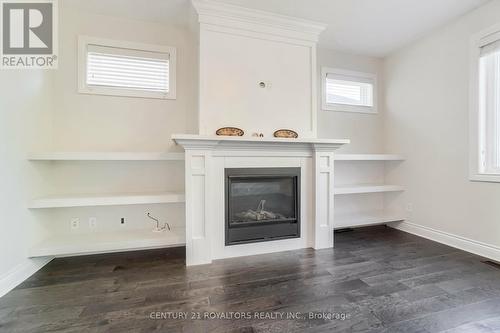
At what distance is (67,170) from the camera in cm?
268

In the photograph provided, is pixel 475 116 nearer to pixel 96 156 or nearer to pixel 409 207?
pixel 409 207

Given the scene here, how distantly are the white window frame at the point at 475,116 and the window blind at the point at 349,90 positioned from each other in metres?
1.32

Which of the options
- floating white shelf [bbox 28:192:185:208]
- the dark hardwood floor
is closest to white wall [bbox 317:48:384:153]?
the dark hardwood floor

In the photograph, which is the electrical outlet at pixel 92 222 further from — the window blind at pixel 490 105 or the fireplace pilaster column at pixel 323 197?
the window blind at pixel 490 105

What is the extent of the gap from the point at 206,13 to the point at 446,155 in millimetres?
3366

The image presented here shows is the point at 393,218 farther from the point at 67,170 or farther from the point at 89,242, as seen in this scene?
the point at 67,170

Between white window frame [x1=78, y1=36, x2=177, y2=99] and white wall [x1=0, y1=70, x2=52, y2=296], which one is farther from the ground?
white window frame [x1=78, y1=36, x2=177, y2=99]

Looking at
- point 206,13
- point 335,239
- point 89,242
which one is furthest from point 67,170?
point 335,239

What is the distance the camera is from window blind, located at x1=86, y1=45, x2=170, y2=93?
278cm

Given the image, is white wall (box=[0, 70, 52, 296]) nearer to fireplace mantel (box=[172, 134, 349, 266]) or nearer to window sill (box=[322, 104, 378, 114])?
fireplace mantel (box=[172, 134, 349, 266])

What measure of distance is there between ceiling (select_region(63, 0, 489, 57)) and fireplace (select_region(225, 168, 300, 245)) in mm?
1815

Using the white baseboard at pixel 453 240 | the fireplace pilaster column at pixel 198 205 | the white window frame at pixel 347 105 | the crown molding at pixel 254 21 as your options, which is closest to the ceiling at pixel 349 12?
the crown molding at pixel 254 21

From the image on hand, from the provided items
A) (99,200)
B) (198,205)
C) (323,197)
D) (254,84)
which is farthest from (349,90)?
(99,200)

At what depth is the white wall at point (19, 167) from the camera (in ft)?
6.26
